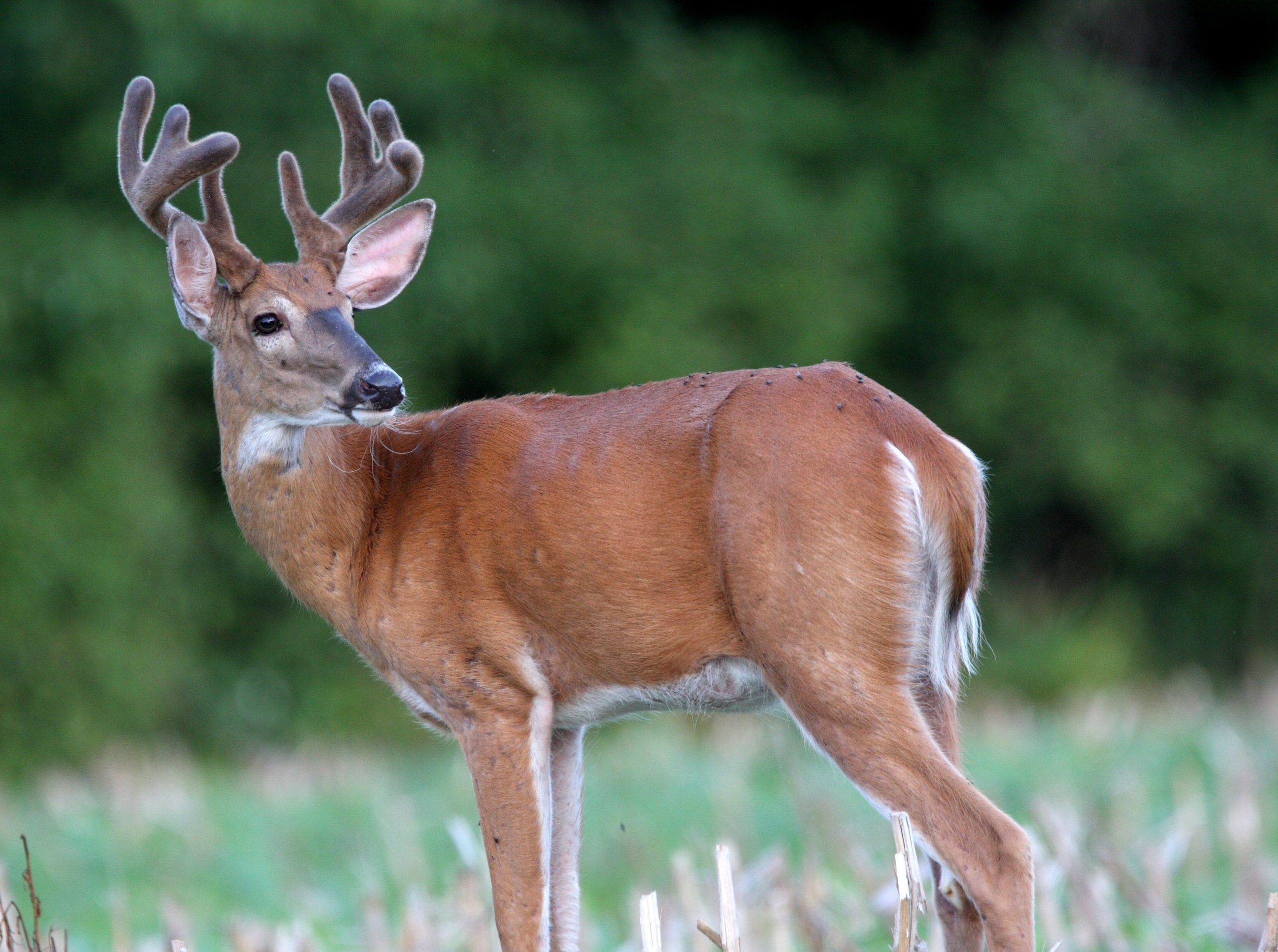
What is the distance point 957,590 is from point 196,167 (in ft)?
7.17

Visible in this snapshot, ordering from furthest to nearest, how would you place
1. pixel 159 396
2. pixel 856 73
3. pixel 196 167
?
pixel 856 73
pixel 159 396
pixel 196 167

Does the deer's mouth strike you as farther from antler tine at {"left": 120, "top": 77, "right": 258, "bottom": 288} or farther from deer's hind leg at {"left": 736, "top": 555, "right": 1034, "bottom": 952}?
deer's hind leg at {"left": 736, "top": 555, "right": 1034, "bottom": 952}

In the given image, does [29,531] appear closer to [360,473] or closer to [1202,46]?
[360,473]

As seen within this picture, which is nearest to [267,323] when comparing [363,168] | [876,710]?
[363,168]

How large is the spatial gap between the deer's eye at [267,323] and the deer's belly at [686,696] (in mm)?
1226

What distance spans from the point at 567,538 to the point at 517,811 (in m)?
0.68

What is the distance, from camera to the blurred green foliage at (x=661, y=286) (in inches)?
512

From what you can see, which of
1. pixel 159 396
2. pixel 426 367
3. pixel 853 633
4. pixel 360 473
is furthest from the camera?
pixel 426 367

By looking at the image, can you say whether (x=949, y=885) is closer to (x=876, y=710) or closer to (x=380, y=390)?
(x=876, y=710)

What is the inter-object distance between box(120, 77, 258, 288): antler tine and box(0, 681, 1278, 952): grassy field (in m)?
1.77

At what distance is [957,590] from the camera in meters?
4.12

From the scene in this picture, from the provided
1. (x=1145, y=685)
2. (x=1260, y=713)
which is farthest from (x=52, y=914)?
(x=1145, y=685)

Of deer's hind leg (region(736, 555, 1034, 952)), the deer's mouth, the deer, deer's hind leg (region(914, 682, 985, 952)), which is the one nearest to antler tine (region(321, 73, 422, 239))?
the deer

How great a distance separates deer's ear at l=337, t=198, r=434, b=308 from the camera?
4.83 meters
